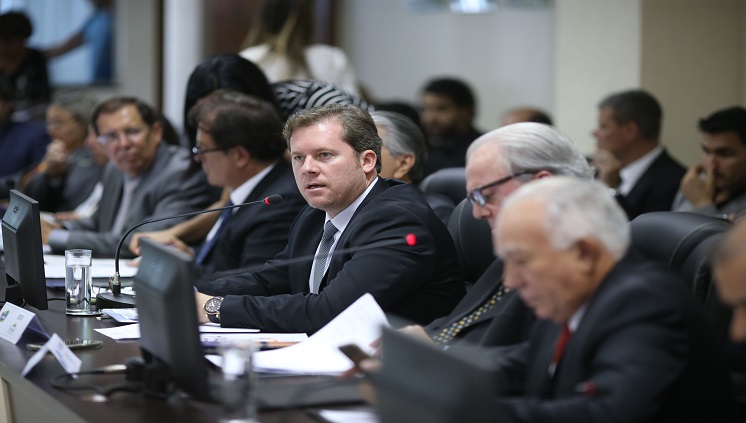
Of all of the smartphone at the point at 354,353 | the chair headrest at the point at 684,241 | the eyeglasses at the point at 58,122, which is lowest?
the eyeglasses at the point at 58,122

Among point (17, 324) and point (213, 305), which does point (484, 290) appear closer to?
point (213, 305)

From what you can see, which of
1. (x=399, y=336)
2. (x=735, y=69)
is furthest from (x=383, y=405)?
(x=735, y=69)

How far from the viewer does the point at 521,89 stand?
23.5ft

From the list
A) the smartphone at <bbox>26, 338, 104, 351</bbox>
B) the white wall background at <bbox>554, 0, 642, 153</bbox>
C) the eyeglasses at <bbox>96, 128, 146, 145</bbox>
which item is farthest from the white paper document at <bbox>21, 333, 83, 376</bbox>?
the white wall background at <bbox>554, 0, 642, 153</bbox>

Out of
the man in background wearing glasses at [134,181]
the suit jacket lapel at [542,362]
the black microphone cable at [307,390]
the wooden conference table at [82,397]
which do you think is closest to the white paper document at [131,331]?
the wooden conference table at [82,397]

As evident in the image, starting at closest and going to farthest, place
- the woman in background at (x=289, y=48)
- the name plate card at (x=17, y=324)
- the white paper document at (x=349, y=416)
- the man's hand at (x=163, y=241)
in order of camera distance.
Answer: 1. the white paper document at (x=349, y=416)
2. the name plate card at (x=17, y=324)
3. the man's hand at (x=163, y=241)
4. the woman in background at (x=289, y=48)

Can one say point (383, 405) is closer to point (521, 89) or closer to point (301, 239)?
point (301, 239)

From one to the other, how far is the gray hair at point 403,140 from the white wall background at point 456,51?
334 centimetres

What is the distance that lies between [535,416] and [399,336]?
0.96ft

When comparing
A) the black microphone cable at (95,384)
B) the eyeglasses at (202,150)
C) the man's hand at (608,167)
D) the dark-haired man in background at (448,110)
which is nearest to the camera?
the black microphone cable at (95,384)

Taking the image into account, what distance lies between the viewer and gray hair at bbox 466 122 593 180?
7.86ft

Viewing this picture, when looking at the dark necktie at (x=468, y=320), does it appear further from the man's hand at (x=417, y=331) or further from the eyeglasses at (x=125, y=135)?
the eyeglasses at (x=125, y=135)

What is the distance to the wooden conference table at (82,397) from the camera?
6.38 feet

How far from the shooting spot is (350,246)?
283 centimetres
